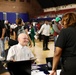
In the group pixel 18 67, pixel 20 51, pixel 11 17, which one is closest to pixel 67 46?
pixel 18 67

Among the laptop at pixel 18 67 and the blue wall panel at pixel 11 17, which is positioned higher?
the blue wall panel at pixel 11 17

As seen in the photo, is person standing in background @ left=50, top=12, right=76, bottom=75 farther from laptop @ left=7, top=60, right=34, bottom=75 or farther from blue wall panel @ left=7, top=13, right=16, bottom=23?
blue wall panel @ left=7, top=13, right=16, bottom=23

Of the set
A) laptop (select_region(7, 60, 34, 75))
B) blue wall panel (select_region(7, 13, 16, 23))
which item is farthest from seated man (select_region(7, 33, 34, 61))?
blue wall panel (select_region(7, 13, 16, 23))

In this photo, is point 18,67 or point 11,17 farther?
point 11,17

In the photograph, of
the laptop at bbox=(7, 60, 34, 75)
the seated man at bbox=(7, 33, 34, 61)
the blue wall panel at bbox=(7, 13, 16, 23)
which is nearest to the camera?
the laptop at bbox=(7, 60, 34, 75)

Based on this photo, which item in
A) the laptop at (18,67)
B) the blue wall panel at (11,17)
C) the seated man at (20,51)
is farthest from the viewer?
the blue wall panel at (11,17)

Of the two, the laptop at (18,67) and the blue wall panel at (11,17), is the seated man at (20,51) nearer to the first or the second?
the laptop at (18,67)

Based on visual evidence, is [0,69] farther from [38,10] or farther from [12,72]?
[38,10]

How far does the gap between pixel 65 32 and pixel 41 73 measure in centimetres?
84

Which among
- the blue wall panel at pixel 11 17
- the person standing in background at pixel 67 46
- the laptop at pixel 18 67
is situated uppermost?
the blue wall panel at pixel 11 17

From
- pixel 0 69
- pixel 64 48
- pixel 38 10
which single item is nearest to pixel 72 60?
pixel 64 48

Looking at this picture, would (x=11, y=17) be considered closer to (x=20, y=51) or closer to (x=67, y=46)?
(x=20, y=51)

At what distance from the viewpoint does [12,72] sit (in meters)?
2.78

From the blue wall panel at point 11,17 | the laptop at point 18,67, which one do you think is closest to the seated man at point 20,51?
the laptop at point 18,67
